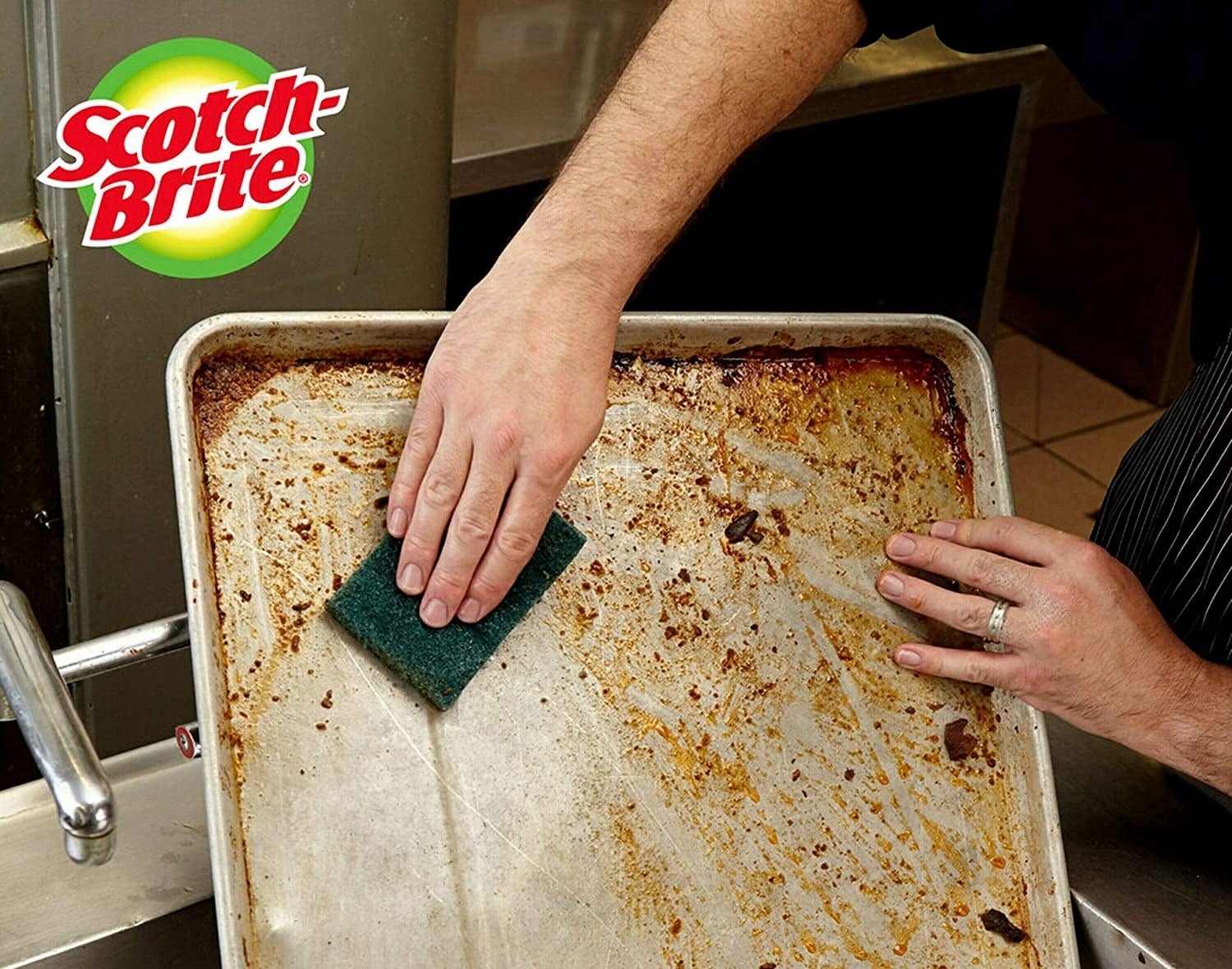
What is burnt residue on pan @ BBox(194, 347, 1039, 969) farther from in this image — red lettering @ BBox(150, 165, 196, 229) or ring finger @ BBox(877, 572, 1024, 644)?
red lettering @ BBox(150, 165, 196, 229)

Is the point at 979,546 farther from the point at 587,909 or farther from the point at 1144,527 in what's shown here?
the point at 587,909

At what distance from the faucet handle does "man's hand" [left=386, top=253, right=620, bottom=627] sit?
0.24 m

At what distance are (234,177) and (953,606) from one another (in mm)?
717

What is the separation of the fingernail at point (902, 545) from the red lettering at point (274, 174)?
645 millimetres

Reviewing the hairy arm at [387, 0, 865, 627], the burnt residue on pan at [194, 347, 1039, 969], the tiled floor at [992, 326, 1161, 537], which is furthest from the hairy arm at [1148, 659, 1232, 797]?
the tiled floor at [992, 326, 1161, 537]

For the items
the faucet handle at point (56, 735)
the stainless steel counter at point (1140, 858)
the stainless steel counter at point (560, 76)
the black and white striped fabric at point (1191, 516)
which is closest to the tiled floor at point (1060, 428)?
the stainless steel counter at point (560, 76)

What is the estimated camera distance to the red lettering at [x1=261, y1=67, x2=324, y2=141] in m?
1.21

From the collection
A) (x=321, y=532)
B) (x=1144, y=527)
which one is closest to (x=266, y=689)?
(x=321, y=532)

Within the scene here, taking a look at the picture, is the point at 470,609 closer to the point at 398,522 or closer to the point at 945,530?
the point at 398,522

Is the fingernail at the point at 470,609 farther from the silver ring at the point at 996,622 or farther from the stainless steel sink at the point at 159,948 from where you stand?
the silver ring at the point at 996,622

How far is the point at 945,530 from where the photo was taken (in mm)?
992

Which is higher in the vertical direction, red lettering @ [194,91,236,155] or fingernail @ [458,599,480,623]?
red lettering @ [194,91,236,155]

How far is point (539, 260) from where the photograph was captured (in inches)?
36.5

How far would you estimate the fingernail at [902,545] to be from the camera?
0.98 m
